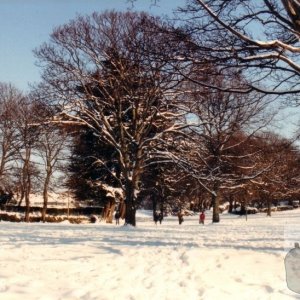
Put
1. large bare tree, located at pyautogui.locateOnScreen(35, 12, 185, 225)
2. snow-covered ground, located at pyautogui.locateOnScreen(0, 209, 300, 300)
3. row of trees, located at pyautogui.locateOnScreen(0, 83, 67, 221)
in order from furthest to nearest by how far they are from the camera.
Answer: row of trees, located at pyautogui.locateOnScreen(0, 83, 67, 221) < large bare tree, located at pyautogui.locateOnScreen(35, 12, 185, 225) < snow-covered ground, located at pyautogui.locateOnScreen(0, 209, 300, 300)

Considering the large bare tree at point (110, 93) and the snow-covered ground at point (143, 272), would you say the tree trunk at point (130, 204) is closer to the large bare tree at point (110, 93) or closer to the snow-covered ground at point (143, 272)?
the large bare tree at point (110, 93)

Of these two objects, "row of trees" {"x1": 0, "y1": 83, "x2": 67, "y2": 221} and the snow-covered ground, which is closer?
the snow-covered ground

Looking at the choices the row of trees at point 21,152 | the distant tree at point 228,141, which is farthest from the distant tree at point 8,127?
the distant tree at point 228,141

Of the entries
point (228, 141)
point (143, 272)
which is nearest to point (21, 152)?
point (228, 141)

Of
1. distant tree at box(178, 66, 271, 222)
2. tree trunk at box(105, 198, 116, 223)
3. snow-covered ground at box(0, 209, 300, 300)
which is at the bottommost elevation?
snow-covered ground at box(0, 209, 300, 300)

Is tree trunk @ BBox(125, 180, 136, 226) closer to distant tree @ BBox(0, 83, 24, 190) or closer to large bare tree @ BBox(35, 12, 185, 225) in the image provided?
large bare tree @ BBox(35, 12, 185, 225)

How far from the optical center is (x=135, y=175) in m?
23.5

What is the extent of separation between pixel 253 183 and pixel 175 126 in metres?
12.6

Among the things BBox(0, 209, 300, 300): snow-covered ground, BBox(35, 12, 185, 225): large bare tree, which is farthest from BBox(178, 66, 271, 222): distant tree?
BBox(0, 209, 300, 300): snow-covered ground

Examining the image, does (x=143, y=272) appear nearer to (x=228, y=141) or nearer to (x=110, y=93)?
(x=110, y=93)

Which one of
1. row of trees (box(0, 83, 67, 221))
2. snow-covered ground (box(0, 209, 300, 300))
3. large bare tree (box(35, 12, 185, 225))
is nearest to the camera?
snow-covered ground (box(0, 209, 300, 300))

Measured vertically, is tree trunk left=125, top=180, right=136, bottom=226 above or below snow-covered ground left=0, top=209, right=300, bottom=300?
above

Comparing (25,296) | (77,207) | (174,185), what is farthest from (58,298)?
(77,207)

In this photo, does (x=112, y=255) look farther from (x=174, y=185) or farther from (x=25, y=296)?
(x=174, y=185)
